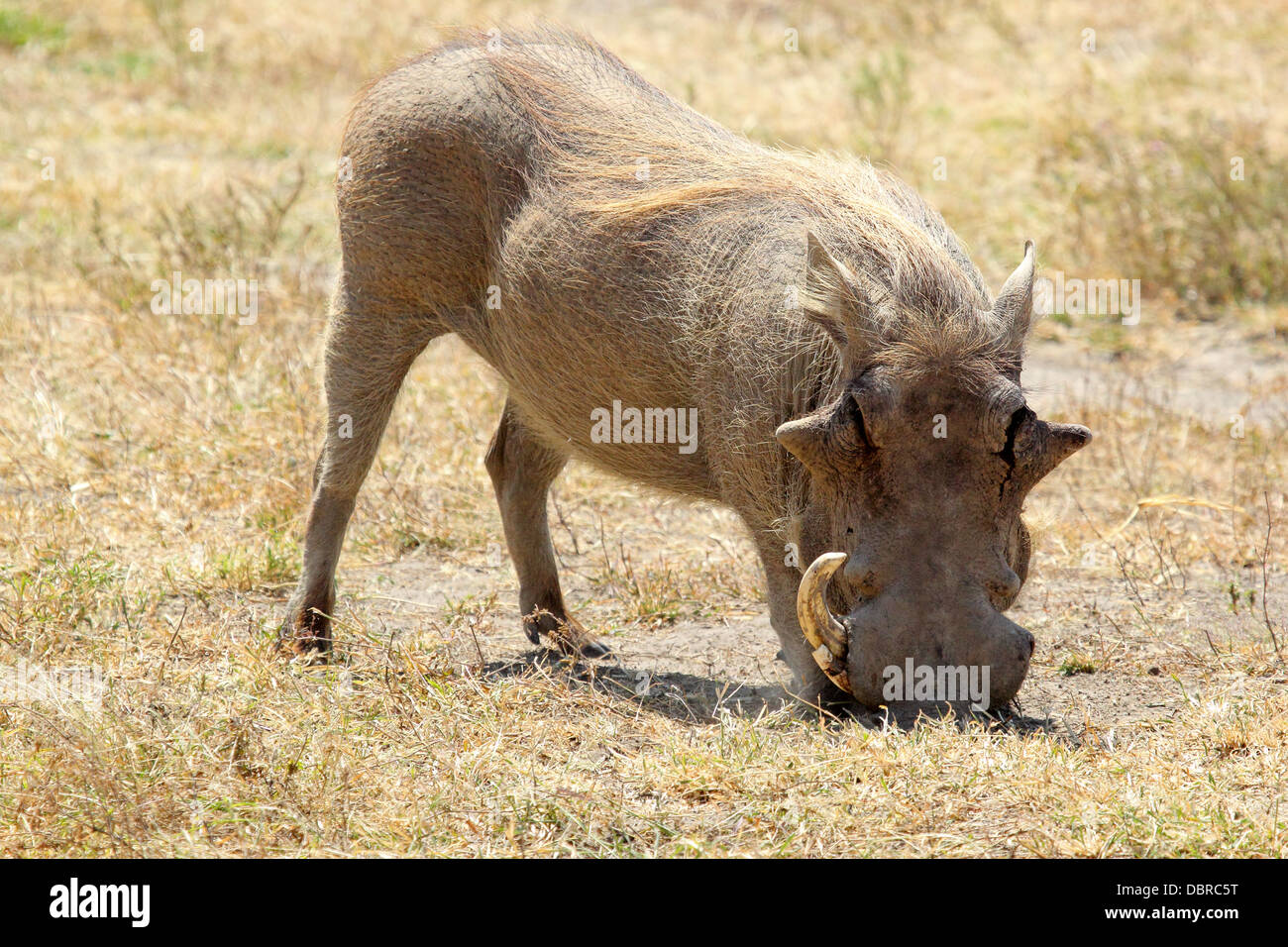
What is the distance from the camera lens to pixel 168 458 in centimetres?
551

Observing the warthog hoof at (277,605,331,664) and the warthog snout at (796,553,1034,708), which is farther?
the warthog hoof at (277,605,331,664)

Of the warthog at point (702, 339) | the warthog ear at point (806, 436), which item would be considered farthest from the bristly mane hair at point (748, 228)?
the warthog ear at point (806, 436)

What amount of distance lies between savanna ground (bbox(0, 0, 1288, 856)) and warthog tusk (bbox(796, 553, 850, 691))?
18cm

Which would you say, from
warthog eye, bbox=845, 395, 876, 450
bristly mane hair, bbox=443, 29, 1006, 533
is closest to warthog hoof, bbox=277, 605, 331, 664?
bristly mane hair, bbox=443, 29, 1006, 533

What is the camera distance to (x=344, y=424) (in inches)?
172

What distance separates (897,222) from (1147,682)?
1475 millimetres

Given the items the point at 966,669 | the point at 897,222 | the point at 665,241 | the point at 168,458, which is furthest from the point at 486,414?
the point at 966,669

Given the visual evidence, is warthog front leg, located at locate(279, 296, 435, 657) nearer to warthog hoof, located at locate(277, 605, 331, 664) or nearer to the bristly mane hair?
warthog hoof, located at locate(277, 605, 331, 664)

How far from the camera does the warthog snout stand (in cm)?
313

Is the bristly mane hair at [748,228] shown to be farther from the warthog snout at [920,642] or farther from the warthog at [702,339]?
the warthog snout at [920,642]

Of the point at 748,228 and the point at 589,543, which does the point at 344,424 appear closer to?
the point at 589,543

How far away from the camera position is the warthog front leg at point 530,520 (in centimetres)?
454
